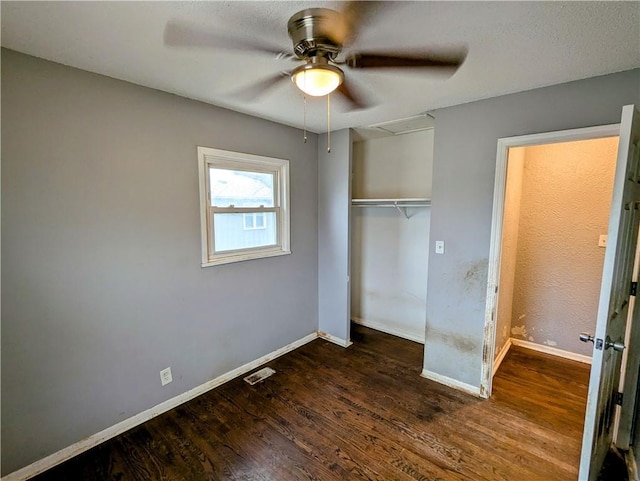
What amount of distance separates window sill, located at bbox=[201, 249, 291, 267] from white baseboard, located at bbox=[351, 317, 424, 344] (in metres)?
1.61

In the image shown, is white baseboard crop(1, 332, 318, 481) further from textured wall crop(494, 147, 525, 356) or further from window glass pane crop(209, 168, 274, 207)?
textured wall crop(494, 147, 525, 356)

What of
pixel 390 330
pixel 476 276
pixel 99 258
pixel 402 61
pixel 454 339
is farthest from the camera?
pixel 390 330

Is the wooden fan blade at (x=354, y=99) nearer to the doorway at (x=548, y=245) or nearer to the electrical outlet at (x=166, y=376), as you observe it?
the doorway at (x=548, y=245)

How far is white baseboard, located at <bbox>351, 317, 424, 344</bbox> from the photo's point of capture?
3.57 meters

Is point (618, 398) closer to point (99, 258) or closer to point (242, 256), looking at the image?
point (242, 256)

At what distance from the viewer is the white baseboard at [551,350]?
9.98 ft

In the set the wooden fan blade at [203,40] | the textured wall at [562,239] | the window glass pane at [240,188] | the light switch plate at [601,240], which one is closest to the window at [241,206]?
the window glass pane at [240,188]

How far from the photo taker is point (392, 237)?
144 inches

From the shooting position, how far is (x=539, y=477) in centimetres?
174

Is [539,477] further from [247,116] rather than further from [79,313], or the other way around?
[247,116]

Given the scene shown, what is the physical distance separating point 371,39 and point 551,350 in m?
3.59

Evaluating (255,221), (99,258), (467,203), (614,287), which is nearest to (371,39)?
(467,203)

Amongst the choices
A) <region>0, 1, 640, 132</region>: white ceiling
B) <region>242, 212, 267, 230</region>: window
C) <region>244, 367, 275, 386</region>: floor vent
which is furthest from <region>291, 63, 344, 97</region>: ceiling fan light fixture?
<region>244, 367, 275, 386</region>: floor vent

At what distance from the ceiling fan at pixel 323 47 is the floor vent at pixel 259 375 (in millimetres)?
2446
